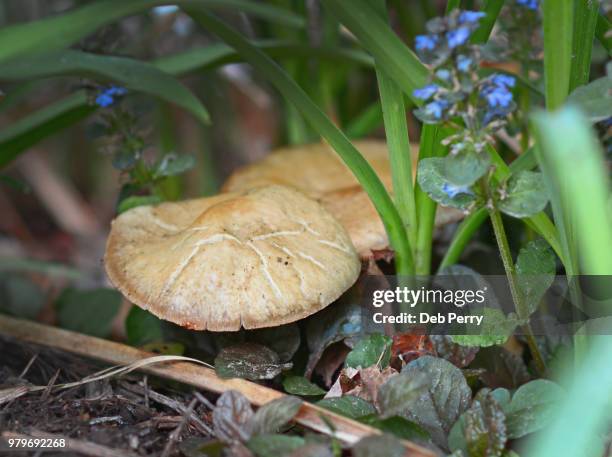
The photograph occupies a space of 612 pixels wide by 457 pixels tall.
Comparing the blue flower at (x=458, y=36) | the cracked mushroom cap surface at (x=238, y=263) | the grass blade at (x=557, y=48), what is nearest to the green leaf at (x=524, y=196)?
the grass blade at (x=557, y=48)

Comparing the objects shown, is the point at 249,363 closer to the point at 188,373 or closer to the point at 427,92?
the point at 188,373

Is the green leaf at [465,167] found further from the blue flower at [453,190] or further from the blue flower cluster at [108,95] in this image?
the blue flower cluster at [108,95]

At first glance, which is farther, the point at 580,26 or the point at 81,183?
the point at 81,183

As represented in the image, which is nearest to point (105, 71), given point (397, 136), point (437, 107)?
point (397, 136)

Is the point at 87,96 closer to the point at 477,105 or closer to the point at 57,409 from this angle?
the point at 57,409

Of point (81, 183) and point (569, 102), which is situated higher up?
point (569, 102)

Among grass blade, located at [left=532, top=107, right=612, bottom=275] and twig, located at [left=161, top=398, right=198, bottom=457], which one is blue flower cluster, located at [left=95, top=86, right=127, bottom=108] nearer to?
twig, located at [left=161, top=398, right=198, bottom=457]

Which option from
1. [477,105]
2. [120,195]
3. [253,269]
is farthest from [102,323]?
[477,105]
